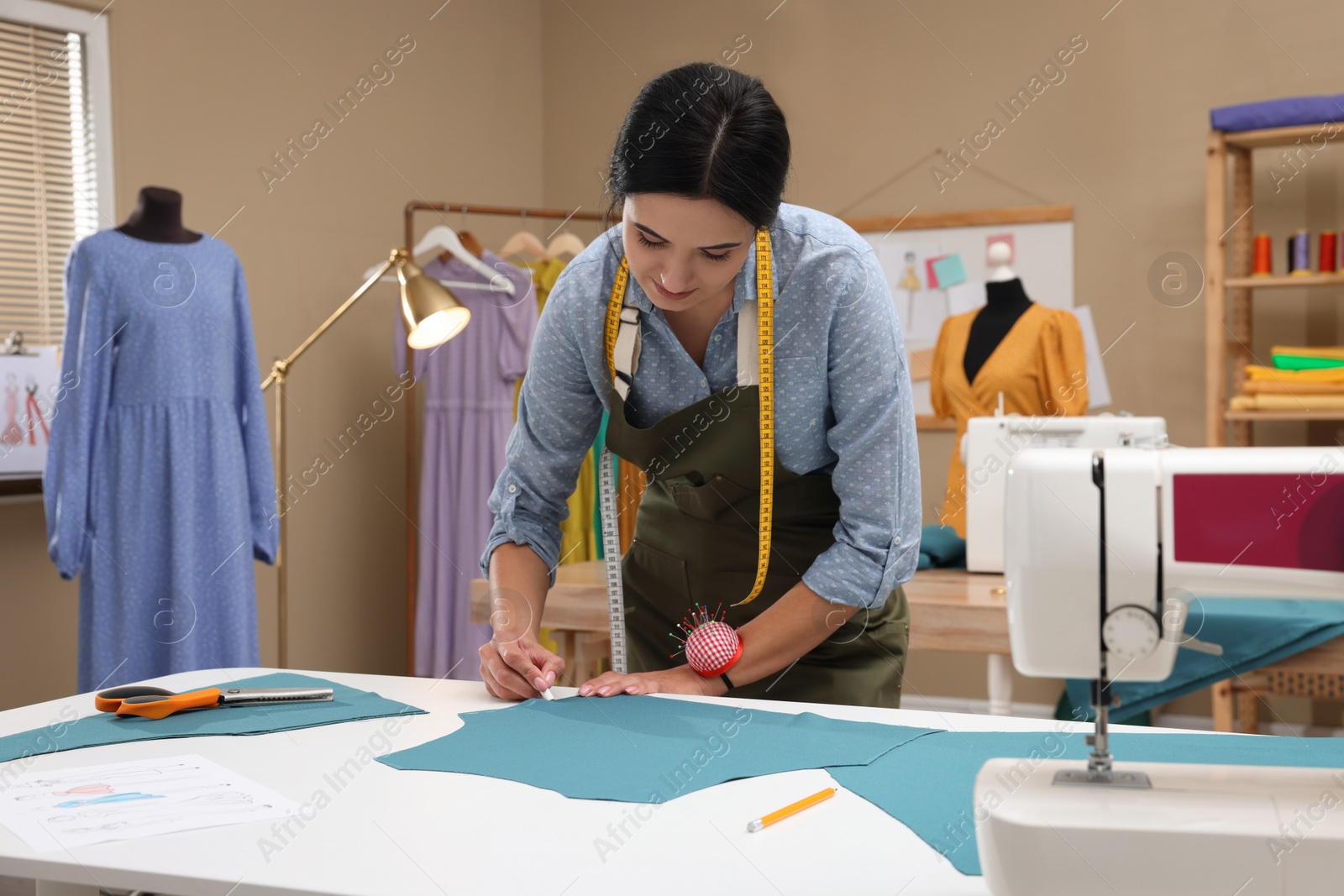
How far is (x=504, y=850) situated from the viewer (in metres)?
0.95

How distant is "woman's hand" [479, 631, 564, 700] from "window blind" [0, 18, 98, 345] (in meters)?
2.32

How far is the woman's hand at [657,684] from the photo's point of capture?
1485 mm

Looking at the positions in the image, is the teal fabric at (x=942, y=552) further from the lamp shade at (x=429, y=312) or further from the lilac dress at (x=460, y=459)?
the lilac dress at (x=460, y=459)

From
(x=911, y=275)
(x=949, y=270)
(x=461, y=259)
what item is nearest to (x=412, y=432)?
(x=461, y=259)

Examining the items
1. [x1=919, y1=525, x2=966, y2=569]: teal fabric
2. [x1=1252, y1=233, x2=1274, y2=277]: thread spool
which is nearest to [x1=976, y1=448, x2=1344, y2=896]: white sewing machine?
[x1=919, y1=525, x2=966, y2=569]: teal fabric

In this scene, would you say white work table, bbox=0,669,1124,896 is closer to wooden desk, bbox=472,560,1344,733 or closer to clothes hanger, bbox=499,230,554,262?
wooden desk, bbox=472,560,1344,733

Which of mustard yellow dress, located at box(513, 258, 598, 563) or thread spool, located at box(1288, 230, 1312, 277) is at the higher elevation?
thread spool, located at box(1288, 230, 1312, 277)

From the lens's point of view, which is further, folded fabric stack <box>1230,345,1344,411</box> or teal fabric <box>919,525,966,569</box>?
folded fabric stack <box>1230,345,1344,411</box>

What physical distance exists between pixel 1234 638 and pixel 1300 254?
3.07 meters

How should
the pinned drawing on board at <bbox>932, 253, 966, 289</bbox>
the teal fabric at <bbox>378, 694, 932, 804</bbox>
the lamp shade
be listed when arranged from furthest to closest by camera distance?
the pinned drawing on board at <bbox>932, 253, 966, 289</bbox>
the lamp shade
the teal fabric at <bbox>378, 694, 932, 804</bbox>

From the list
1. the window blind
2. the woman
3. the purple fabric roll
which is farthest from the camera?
the purple fabric roll

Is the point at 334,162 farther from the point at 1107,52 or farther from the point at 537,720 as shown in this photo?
the point at 537,720

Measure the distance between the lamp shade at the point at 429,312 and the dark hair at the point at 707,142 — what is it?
1.23m

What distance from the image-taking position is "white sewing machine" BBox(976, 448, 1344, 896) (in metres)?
0.82
